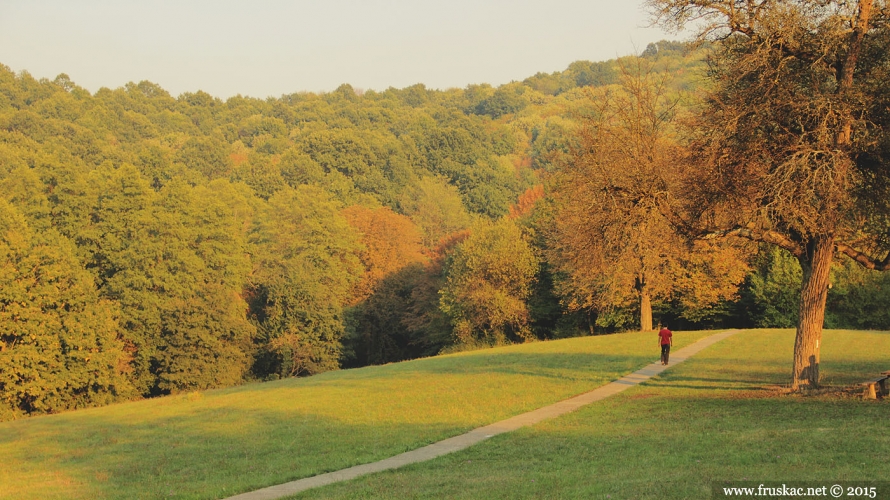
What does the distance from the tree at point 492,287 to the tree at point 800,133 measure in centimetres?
3815

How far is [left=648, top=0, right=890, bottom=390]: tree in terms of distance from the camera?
16.0 meters

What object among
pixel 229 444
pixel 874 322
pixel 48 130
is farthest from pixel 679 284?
pixel 48 130

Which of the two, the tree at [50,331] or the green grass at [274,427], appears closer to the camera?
the green grass at [274,427]

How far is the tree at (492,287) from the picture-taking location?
5631 cm

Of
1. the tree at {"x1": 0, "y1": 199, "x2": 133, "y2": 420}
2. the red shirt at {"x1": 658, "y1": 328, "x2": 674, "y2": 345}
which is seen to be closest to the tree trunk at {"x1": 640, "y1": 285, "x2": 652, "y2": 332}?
the red shirt at {"x1": 658, "y1": 328, "x2": 674, "y2": 345}

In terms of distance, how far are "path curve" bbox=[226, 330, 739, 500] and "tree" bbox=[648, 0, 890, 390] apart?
18.1 ft

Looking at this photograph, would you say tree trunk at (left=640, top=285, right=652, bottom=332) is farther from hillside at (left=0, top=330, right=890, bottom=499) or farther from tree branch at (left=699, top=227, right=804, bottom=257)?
tree branch at (left=699, top=227, right=804, bottom=257)

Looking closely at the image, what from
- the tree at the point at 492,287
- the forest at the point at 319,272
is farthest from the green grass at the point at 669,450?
the tree at the point at 492,287

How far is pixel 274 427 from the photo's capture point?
19.7 meters

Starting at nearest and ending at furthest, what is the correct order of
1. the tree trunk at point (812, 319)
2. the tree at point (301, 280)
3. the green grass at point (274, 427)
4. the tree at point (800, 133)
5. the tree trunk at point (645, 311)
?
the green grass at point (274, 427), the tree at point (800, 133), the tree trunk at point (812, 319), the tree trunk at point (645, 311), the tree at point (301, 280)

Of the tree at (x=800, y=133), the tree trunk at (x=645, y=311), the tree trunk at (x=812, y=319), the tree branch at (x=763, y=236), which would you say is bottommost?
the tree trunk at (x=645, y=311)

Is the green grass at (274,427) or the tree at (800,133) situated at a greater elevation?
the tree at (800,133)

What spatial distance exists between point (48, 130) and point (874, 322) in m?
89.1

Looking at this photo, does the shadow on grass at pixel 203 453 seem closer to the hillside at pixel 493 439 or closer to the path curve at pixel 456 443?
the hillside at pixel 493 439
